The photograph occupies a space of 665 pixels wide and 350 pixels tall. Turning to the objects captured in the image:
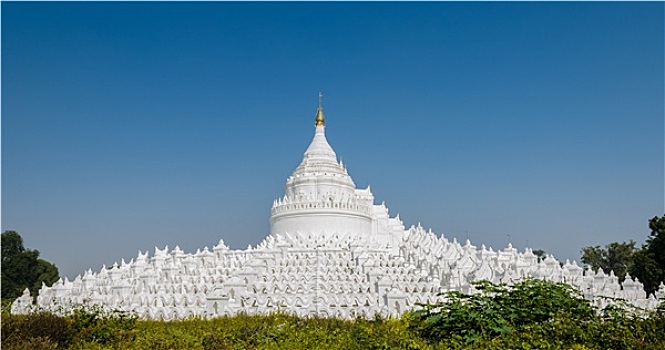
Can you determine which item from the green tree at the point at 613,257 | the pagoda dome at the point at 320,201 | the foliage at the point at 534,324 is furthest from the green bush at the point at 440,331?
the green tree at the point at 613,257

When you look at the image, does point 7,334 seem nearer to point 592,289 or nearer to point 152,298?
point 152,298

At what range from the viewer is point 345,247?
4012 cm

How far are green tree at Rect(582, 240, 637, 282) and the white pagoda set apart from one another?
30724 millimetres

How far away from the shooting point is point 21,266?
59.2 m

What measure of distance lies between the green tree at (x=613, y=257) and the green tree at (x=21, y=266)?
62.9 metres

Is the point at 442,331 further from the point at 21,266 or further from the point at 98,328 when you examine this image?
the point at 21,266

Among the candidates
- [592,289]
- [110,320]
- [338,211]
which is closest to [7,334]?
[110,320]

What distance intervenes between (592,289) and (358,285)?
45.4ft

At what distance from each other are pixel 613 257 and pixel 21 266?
68.9 m

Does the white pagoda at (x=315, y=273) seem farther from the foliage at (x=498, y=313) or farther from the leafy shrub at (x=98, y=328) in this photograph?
the foliage at (x=498, y=313)

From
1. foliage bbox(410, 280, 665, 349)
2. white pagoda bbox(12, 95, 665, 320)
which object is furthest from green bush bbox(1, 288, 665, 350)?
white pagoda bbox(12, 95, 665, 320)

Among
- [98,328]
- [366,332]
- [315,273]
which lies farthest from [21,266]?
[366,332]

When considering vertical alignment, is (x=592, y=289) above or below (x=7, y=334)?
above

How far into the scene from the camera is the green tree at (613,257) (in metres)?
68.1
